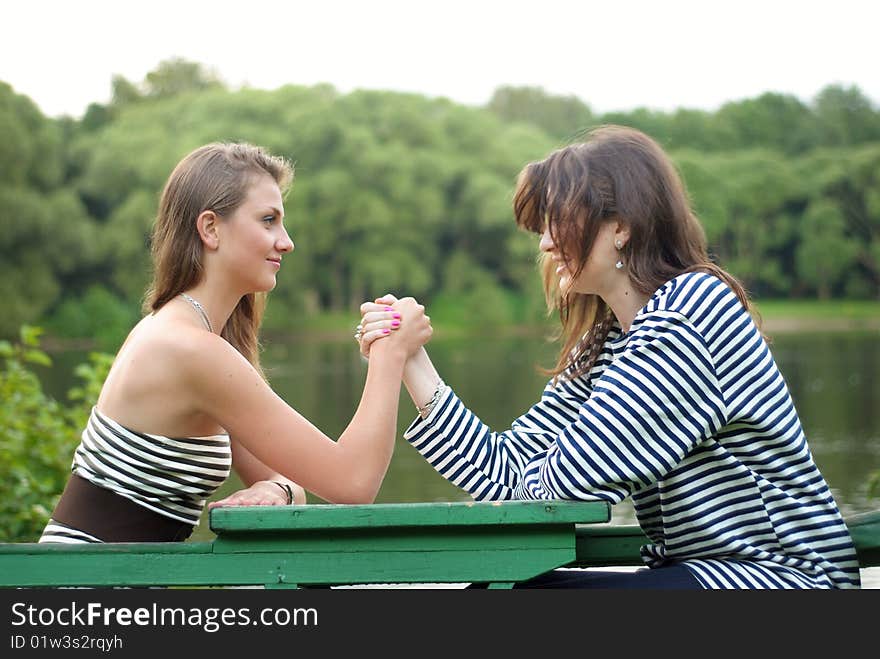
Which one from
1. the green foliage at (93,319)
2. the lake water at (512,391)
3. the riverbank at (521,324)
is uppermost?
the riverbank at (521,324)

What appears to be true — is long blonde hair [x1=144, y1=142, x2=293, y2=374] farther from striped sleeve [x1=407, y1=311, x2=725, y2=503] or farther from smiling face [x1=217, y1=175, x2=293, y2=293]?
striped sleeve [x1=407, y1=311, x2=725, y2=503]

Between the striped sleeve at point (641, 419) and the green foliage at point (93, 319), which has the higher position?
the green foliage at point (93, 319)

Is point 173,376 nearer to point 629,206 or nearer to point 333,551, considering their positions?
point 333,551

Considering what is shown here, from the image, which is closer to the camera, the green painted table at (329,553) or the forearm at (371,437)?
the green painted table at (329,553)

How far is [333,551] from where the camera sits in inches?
81.0

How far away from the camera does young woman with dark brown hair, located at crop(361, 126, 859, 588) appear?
216cm

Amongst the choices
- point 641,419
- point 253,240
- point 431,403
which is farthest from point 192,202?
point 641,419

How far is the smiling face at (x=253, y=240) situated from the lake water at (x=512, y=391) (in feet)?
10.7

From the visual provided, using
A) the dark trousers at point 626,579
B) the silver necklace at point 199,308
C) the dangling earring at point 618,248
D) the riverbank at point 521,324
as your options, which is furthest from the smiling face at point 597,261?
the riverbank at point 521,324

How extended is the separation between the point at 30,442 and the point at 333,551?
4045 mm

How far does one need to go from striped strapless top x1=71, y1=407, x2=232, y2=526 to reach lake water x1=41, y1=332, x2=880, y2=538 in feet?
11.3

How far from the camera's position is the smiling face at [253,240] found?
257cm

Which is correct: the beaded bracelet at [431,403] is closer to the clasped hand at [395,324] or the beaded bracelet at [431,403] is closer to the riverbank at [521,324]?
the clasped hand at [395,324]

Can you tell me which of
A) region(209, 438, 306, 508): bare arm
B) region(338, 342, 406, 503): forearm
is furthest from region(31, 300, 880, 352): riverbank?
region(338, 342, 406, 503): forearm
